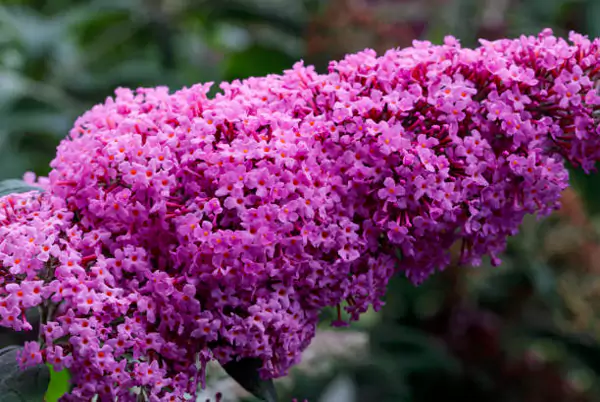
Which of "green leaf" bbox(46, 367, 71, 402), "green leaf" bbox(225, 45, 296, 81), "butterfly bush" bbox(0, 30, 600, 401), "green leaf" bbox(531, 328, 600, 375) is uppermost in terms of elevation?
"green leaf" bbox(225, 45, 296, 81)

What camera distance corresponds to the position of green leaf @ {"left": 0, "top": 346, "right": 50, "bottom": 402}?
0.73 metres

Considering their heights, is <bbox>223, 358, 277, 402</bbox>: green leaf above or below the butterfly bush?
below

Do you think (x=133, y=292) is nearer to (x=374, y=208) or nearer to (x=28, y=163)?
(x=374, y=208)

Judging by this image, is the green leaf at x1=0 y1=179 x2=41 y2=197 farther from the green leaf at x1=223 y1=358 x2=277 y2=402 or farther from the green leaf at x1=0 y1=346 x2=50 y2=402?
the green leaf at x1=223 y1=358 x2=277 y2=402

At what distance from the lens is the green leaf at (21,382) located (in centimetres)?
73

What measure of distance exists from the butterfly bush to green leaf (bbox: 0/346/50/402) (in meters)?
0.03

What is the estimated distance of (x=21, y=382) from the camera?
2.41 feet

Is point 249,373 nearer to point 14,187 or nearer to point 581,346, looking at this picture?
point 14,187

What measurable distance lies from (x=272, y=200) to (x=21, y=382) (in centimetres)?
32

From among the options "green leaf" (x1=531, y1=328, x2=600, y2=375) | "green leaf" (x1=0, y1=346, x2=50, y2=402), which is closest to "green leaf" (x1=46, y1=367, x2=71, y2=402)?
"green leaf" (x1=0, y1=346, x2=50, y2=402)

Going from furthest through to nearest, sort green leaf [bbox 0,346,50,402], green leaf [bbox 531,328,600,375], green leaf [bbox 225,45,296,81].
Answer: green leaf [bbox 225,45,296,81]
green leaf [bbox 531,328,600,375]
green leaf [bbox 0,346,50,402]

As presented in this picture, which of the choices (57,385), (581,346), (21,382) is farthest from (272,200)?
(581,346)

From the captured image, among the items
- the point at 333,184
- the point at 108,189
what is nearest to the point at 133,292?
the point at 108,189

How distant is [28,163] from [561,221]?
1.40 metres
